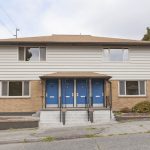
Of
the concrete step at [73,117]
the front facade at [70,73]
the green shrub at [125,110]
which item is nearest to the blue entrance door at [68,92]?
the front facade at [70,73]

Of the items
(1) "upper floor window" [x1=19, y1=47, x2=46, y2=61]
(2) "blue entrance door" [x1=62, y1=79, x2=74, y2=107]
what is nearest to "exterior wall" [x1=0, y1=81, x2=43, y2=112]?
(2) "blue entrance door" [x1=62, y1=79, x2=74, y2=107]

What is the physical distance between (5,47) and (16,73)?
6.90 feet

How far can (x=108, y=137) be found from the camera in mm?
15586

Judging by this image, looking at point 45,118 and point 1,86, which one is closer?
point 45,118

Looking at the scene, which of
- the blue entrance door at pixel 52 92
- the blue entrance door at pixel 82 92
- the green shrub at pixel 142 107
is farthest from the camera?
the blue entrance door at pixel 82 92

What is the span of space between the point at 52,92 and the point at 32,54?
10.5 feet

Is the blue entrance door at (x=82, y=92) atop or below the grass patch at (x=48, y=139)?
atop

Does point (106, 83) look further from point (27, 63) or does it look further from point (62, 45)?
point (27, 63)

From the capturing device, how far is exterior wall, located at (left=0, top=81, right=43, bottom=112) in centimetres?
2595

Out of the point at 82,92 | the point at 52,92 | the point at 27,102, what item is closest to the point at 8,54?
the point at 27,102

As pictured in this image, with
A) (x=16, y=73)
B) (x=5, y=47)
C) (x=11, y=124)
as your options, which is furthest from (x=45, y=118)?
(x=5, y=47)

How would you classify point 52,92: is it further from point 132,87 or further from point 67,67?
point 132,87

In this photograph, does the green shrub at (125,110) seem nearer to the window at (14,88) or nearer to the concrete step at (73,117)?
the concrete step at (73,117)

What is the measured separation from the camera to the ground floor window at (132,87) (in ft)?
88.6
